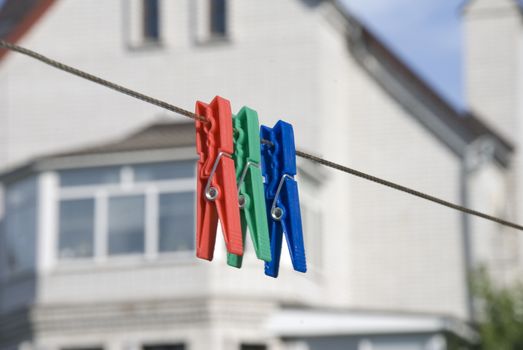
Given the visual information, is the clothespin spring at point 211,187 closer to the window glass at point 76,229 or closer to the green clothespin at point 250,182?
the green clothespin at point 250,182

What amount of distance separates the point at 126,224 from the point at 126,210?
25 centimetres

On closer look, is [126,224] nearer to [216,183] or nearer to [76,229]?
[76,229]

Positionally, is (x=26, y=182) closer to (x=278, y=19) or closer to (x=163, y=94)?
(x=163, y=94)

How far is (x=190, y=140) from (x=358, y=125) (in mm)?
4809

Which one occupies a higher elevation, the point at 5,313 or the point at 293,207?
the point at 5,313

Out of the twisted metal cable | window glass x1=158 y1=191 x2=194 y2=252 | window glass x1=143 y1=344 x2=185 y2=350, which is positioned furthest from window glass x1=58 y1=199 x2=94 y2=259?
the twisted metal cable

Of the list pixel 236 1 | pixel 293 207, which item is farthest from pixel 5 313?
pixel 293 207

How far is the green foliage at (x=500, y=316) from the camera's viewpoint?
3006 centimetres

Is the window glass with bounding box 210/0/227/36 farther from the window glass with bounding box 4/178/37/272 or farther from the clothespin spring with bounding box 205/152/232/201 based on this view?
the clothespin spring with bounding box 205/152/232/201

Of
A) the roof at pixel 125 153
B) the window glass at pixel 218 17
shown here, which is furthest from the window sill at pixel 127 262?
the window glass at pixel 218 17

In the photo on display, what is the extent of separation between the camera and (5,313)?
31.4 m

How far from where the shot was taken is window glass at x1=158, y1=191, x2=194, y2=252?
30.1 m

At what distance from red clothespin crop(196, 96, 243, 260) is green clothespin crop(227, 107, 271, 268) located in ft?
0.49

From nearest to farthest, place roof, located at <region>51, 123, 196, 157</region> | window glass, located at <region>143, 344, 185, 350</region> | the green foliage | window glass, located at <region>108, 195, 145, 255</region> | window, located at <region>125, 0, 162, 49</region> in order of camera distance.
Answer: window glass, located at <region>143, 344, 185, 350</region> → the green foliage → window glass, located at <region>108, 195, 145, 255</region> → roof, located at <region>51, 123, 196, 157</region> → window, located at <region>125, 0, 162, 49</region>
